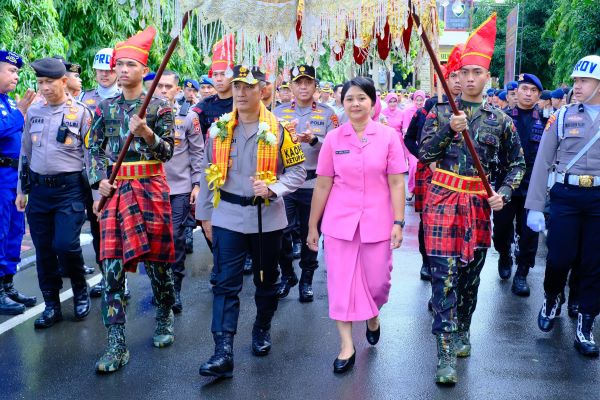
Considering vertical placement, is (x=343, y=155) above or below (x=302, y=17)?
below

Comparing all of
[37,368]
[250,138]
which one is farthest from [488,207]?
[37,368]

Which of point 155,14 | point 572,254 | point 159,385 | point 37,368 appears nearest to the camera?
point 155,14

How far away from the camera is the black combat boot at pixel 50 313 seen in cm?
610

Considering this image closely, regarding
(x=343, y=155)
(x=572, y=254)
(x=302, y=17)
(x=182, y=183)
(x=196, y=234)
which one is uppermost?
(x=302, y=17)

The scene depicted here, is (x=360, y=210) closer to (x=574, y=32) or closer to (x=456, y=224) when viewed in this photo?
(x=456, y=224)

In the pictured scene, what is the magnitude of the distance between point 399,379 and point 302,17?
249 cm

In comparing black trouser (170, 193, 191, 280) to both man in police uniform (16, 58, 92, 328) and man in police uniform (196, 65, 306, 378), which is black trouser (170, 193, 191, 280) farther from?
man in police uniform (196, 65, 306, 378)

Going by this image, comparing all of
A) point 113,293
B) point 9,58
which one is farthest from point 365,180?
point 9,58

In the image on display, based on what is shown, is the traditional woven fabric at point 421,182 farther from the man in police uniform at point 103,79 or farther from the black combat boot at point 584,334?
the man in police uniform at point 103,79

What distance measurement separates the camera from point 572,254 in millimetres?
5672

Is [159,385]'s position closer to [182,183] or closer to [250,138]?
[250,138]

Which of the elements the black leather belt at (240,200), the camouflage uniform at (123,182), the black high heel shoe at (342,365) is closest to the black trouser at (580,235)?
the black high heel shoe at (342,365)

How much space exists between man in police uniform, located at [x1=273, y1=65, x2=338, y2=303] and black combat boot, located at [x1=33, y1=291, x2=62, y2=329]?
206 centimetres

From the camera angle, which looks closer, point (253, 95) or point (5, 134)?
point (253, 95)
